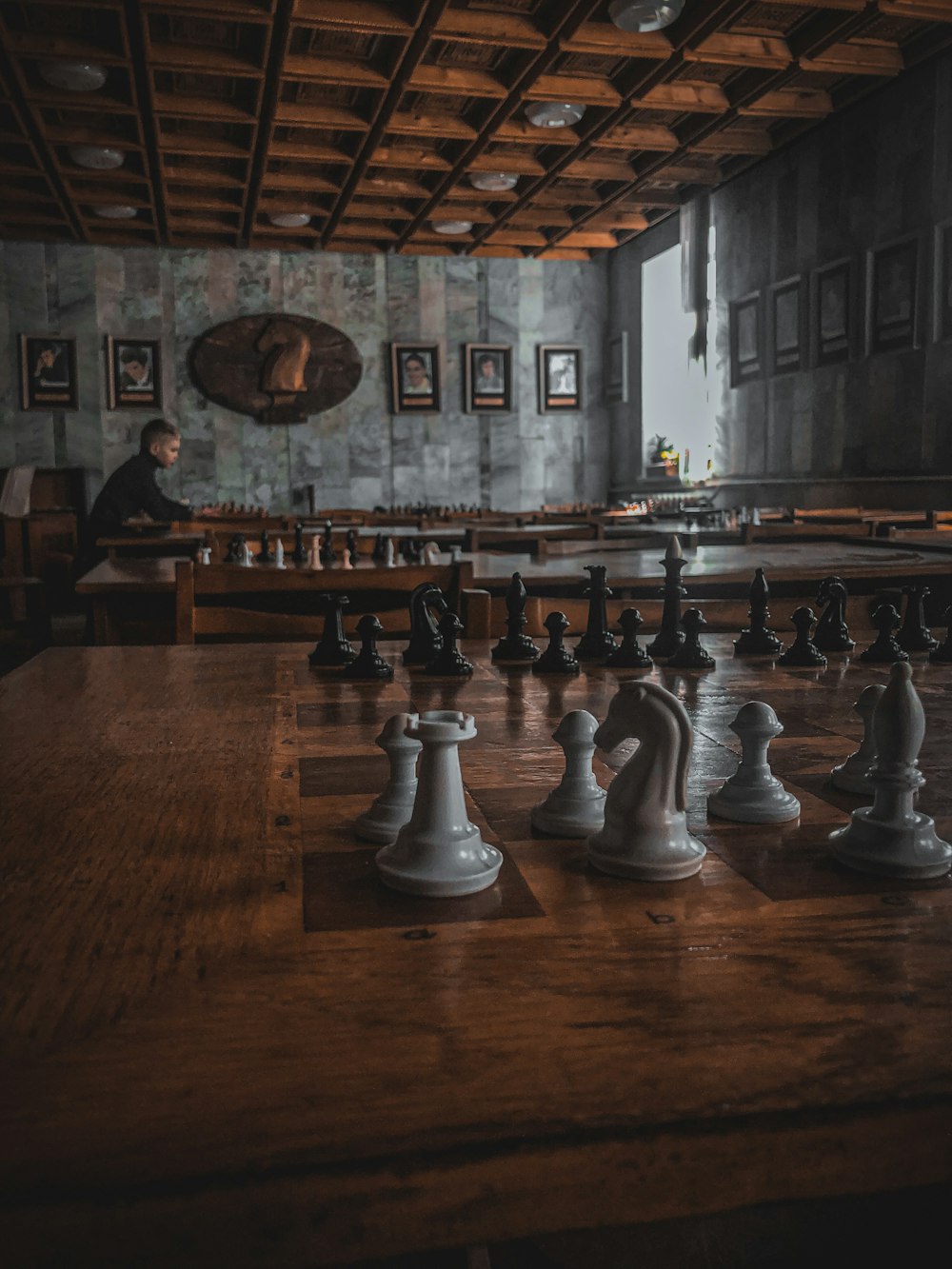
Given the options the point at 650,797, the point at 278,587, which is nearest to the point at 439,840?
the point at 650,797

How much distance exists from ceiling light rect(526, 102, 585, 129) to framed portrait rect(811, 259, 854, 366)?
2.42 meters

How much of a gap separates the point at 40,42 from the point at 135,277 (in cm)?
482

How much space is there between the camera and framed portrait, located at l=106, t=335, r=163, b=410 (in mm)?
11938

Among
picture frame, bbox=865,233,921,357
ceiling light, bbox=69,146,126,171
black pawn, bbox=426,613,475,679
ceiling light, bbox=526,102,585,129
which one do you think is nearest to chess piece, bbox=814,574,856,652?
black pawn, bbox=426,613,475,679

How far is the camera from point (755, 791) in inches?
36.8

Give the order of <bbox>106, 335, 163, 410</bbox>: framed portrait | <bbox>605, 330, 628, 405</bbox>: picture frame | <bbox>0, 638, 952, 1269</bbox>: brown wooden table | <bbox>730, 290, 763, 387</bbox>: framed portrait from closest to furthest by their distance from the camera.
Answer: <bbox>0, 638, 952, 1269</bbox>: brown wooden table < <bbox>730, 290, 763, 387</bbox>: framed portrait < <bbox>106, 335, 163, 410</bbox>: framed portrait < <bbox>605, 330, 628, 405</bbox>: picture frame

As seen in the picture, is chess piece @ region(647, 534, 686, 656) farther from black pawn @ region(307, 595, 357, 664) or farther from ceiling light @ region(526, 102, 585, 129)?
ceiling light @ region(526, 102, 585, 129)

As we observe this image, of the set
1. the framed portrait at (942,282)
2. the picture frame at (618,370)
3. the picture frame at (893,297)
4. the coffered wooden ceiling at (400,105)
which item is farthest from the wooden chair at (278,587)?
the picture frame at (618,370)

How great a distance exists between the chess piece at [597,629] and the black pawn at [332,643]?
415mm

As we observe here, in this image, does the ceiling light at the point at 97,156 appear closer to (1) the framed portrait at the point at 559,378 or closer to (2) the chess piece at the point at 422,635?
(1) the framed portrait at the point at 559,378

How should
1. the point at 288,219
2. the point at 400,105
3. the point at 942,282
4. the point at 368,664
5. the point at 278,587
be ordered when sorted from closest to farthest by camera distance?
the point at 368,664
the point at 278,587
the point at 942,282
the point at 400,105
the point at 288,219

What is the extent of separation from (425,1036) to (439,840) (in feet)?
0.74

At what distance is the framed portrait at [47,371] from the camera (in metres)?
11.7

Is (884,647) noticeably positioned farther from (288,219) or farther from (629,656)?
(288,219)
